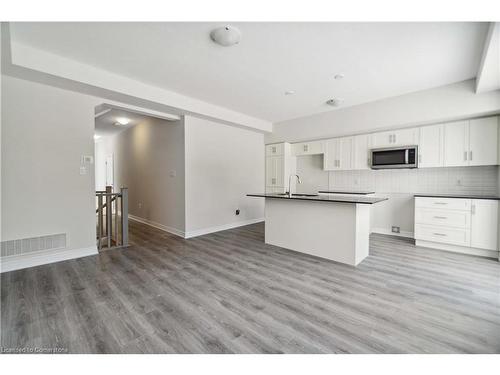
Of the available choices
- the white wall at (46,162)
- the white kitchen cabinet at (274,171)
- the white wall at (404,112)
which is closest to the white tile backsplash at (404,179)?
the white kitchen cabinet at (274,171)

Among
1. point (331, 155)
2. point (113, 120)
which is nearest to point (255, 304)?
point (331, 155)

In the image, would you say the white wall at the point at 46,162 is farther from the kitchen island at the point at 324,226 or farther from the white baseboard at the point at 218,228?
the kitchen island at the point at 324,226

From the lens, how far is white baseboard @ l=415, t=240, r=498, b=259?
3242 mm

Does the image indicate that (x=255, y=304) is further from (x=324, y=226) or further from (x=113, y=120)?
(x=113, y=120)

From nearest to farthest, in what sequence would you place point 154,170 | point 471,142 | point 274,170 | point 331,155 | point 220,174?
1. point 471,142
2. point 220,174
3. point 331,155
4. point 154,170
5. point 274,170

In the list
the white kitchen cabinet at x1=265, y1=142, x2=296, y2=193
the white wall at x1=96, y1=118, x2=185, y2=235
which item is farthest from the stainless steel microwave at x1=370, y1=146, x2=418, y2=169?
the white wall at x1=96, y1=118, x2=185, y2=235

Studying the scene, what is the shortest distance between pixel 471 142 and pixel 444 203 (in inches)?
42.1

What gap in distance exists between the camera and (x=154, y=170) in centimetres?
532

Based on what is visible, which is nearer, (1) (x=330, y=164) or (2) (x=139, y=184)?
(1) (x=330, y=164)

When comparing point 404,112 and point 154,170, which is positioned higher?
point 404,112
